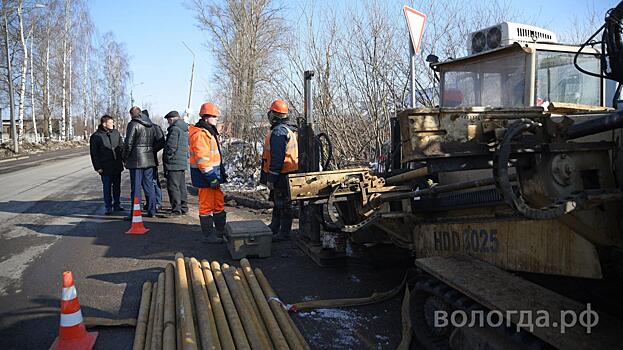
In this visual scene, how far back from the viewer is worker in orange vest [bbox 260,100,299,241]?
6059 millimetres

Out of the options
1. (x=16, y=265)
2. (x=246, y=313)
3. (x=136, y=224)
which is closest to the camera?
(x=246, y=313)

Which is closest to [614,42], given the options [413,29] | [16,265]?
[413,29]

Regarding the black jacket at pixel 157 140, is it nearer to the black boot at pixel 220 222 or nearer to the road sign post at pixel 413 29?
the black boot at pixel 220 222

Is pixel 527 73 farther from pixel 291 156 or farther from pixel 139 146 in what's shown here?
pixel 139 146

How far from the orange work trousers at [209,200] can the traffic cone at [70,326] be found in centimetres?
320

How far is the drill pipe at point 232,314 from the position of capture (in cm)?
311

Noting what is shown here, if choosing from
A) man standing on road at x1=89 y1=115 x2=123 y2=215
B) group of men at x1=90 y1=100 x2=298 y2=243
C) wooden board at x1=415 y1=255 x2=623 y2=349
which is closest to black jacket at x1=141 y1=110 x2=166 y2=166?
group of men at x1=90 y1=100 x2=298 y2=243

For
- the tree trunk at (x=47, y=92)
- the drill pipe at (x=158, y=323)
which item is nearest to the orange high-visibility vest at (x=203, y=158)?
the drill pipe at (x=158, y=323)

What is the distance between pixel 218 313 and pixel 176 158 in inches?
194

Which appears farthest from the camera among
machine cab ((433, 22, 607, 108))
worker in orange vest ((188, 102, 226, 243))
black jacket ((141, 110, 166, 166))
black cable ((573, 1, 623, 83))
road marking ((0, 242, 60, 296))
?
black jacket ((141, 110, 166, 166))

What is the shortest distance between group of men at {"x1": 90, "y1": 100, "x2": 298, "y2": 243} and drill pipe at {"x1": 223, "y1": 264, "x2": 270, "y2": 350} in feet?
6.51

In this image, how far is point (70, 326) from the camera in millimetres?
3186

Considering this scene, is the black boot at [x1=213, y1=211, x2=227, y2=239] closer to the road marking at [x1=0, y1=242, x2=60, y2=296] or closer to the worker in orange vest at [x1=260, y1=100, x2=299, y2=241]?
the worker in orange vest at [x1=260, y1=100, x2=299, y2=241]

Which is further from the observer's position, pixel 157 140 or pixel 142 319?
pixel 157 140
